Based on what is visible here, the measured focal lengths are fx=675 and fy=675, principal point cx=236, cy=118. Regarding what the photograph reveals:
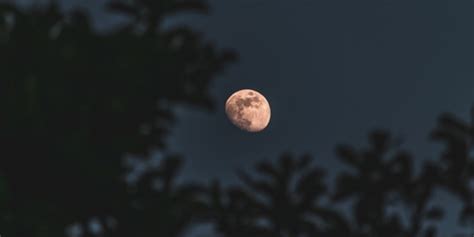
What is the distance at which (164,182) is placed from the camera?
15.4 meters

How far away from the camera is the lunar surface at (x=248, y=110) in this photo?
25.3 m

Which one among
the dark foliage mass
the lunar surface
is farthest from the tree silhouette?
the lunar surface

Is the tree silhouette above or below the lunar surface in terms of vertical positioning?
below

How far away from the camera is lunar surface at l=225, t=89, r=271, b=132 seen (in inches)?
995

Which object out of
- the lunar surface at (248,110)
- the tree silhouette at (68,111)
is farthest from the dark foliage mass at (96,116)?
the lunar surface at (248,110)

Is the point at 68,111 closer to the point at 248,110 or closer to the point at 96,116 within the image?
the point at 96,116

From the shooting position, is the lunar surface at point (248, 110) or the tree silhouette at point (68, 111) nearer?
the tree silhouette at point (68, 111)

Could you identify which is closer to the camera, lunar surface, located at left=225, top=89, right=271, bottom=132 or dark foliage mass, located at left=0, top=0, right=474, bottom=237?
dark foliage mass, located at left=0, top=0, right=474, bottom=237

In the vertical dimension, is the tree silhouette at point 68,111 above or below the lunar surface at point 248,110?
below

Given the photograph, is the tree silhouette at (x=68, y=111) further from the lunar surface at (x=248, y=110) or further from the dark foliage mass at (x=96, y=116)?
the lunar surface at (x=248, y=110)

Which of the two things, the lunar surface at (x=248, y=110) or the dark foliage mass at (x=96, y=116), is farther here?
the lunar surface at (x=248, y=110)

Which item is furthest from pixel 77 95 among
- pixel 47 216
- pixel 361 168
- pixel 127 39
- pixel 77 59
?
pixel 361 168

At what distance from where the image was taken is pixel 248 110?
26.2 meters

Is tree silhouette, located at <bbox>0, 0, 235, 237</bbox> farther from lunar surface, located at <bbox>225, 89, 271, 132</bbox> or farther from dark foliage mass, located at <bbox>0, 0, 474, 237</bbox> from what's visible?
lunar surface, located at <bbox>225, 89, 271, 132</bbox>
